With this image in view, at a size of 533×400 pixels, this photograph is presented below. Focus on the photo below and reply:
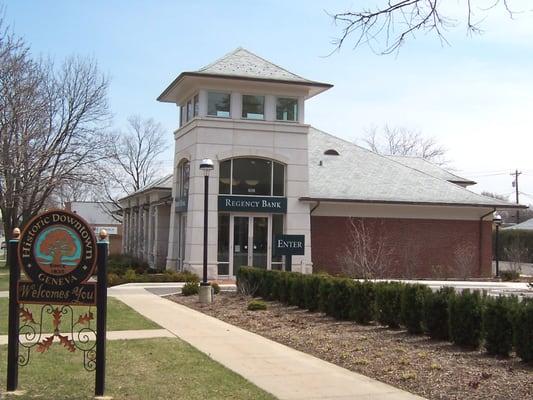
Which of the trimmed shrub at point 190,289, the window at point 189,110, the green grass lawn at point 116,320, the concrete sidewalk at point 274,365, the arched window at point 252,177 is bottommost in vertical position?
the concrete sidewalk at point 274,365

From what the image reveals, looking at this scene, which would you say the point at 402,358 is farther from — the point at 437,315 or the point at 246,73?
the point at 246,73

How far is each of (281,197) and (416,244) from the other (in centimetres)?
691

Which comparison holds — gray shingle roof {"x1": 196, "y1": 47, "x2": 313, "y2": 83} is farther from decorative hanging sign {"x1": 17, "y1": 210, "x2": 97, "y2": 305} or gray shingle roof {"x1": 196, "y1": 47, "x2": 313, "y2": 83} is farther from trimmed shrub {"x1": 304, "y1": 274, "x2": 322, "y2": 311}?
decorative hanging sign {"x1": 17, "y1": 210, "x2": 97, "y2": 305}

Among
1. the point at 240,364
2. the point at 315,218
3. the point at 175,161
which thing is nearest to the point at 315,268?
the point at 315,218

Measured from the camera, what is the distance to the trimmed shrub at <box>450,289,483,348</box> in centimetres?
1031

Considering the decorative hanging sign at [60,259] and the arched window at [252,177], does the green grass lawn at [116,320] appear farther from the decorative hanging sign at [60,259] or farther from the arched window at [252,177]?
the arched window at [252,177]

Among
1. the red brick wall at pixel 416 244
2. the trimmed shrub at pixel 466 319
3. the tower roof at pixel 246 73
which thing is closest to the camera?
the trimmed shrub at pixel 466 319

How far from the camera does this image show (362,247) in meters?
28.7

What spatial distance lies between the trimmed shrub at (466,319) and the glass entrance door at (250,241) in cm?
1744

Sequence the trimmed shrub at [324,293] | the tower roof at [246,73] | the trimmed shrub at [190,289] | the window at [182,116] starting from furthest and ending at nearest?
the window at [182,116]
the tower roof at [246,73]
the trimmed shrub at [190,289]
the trimmed shrub at [324,293]

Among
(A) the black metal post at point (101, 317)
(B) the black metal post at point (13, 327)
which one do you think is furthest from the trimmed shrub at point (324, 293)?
(B) the black metal post at point (13, 327)

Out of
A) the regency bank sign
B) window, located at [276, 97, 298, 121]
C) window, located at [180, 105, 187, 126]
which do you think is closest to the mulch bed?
the regency bank sign

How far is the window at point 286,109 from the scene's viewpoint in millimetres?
28609

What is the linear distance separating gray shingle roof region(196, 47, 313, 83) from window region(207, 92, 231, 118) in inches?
39.3
